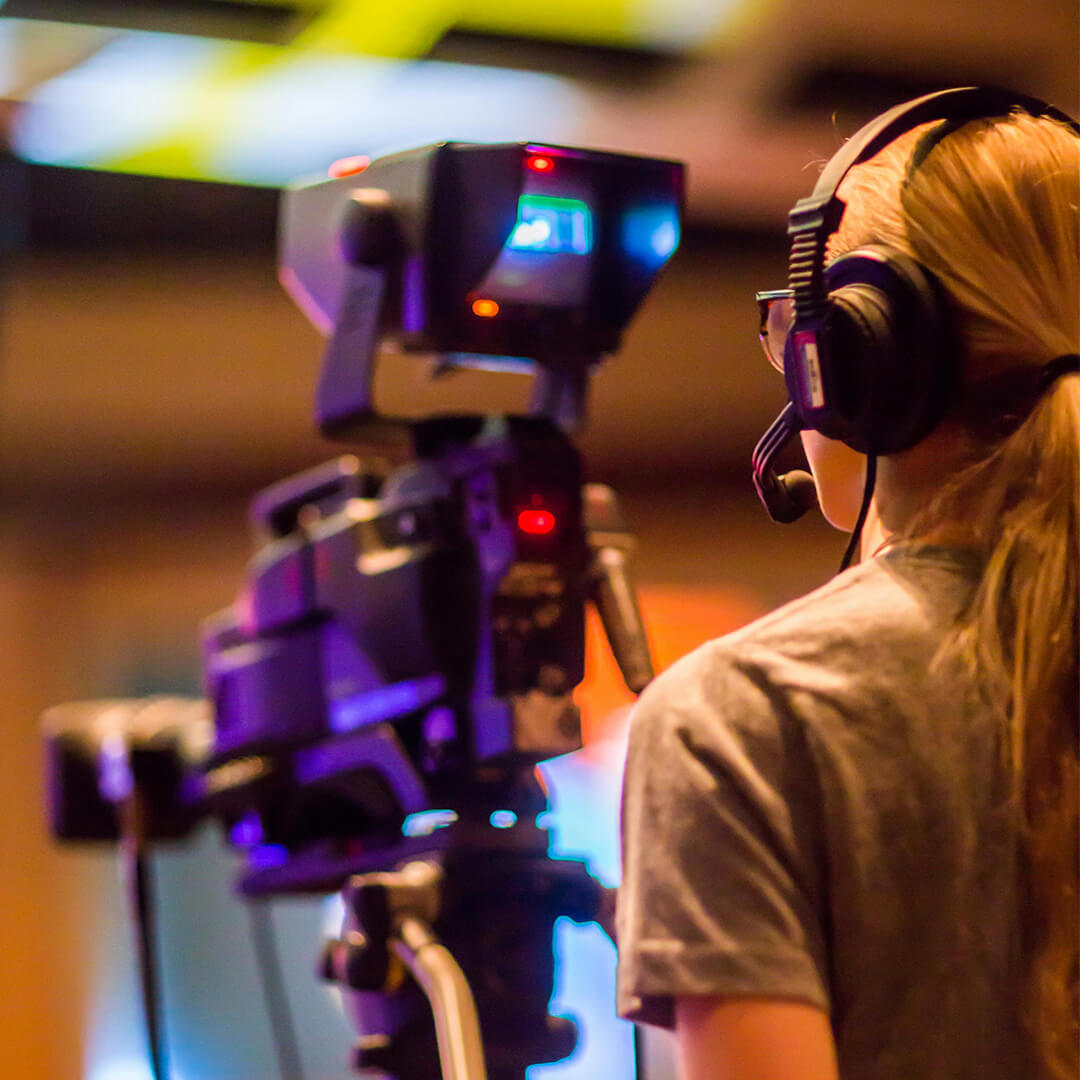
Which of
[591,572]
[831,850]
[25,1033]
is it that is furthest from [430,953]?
[25,1033]

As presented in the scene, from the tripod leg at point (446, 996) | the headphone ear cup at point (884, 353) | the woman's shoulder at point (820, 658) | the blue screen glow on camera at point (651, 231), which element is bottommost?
the tripod leg at point (446, 996)

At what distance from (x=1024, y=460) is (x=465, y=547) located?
0.53 m

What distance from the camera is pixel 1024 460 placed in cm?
68

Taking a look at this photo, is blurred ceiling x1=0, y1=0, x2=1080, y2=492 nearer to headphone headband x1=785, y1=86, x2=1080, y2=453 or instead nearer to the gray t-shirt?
headphone headband x1=785, y1=86, x2=1080, y2=453

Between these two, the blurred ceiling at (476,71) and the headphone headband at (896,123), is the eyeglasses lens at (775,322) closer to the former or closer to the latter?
the headphone headband at (896,123)

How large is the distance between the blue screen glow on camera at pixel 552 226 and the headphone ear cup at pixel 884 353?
41 centimetres

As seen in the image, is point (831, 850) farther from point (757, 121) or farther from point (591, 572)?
point (757, 121)

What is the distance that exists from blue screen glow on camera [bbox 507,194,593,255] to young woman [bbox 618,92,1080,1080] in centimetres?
48

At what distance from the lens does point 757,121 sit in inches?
142

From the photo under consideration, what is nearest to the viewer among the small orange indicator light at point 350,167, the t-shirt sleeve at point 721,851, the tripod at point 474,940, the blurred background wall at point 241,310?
the t-shirt sleeve at point 721,851

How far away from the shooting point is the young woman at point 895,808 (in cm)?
62

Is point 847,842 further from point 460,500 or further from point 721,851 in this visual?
point 460,500

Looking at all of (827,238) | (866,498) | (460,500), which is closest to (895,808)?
(866,498)

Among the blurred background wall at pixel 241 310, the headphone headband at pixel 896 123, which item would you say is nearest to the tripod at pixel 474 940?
the headphone headband at pixel 896 123
